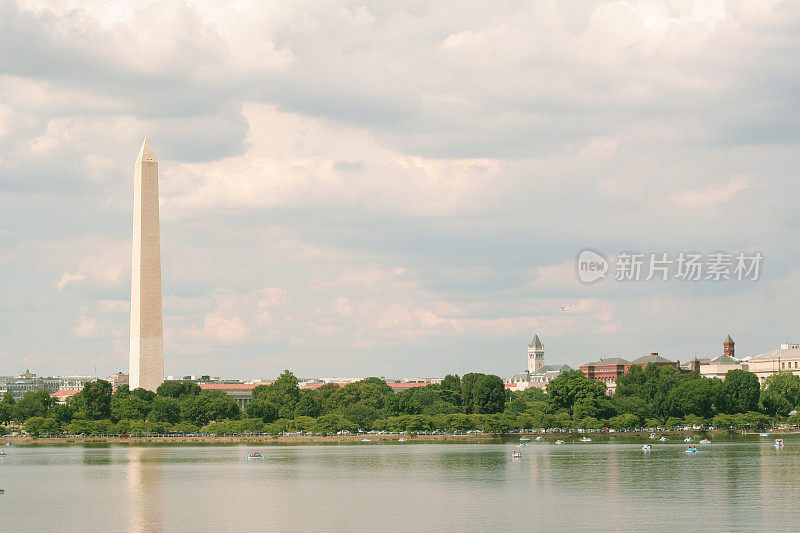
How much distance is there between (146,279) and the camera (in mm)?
164875

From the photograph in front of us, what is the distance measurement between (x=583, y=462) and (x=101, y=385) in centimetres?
8137

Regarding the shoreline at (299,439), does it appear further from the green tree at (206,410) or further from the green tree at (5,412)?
the green tree at (5,412)

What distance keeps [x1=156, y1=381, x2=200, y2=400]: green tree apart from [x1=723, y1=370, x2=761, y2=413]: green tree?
8290 cm

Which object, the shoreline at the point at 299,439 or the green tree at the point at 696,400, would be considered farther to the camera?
the green tree at the point at 696,400

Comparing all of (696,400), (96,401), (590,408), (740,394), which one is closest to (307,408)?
(96,401)

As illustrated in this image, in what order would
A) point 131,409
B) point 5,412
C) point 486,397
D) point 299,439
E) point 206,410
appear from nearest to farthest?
point 299,439
point 131,409
point 206,410
point 486,397
point 5,412

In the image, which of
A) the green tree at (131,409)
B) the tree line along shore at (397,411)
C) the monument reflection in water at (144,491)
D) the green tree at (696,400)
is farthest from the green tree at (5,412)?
the green tree at (696,400)

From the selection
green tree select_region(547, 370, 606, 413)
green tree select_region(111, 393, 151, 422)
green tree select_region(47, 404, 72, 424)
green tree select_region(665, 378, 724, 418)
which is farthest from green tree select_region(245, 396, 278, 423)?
green tree select_region(665, 378, 724, 418)

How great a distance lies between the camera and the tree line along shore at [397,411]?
160 metres

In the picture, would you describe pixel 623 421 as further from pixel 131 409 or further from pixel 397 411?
pixel 131 409

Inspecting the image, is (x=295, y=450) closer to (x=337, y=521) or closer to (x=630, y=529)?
(x=337, y=521)

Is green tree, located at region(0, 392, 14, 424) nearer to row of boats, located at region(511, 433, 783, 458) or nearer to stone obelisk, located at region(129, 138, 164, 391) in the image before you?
stone obelisk, located at region(129, 138, 164, 391)

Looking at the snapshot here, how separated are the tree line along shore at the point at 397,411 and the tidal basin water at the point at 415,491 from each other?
30383 mm

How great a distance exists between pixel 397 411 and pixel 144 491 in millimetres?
86427
